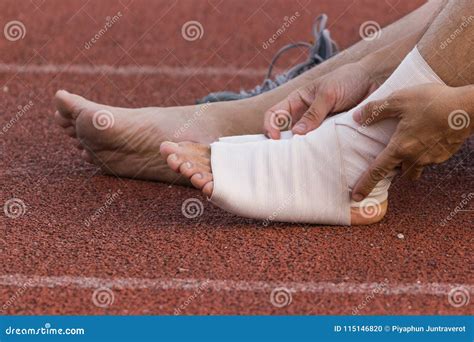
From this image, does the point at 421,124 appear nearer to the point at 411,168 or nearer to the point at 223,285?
the point at 411,168

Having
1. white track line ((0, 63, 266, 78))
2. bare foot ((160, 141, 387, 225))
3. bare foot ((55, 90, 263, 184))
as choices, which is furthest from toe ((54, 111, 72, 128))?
white track line ((0, 63, 266, 78))

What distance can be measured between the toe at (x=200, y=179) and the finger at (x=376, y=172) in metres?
0.37

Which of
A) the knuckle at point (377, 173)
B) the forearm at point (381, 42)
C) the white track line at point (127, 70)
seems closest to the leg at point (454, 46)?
the knuckle at point (377, 173)

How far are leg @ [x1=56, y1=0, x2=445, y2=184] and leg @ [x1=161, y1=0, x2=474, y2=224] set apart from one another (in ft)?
1.07

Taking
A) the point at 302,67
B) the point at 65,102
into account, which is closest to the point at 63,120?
the point at 65,102

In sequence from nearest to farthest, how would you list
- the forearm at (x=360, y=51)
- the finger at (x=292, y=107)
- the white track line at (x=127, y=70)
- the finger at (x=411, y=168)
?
the finger at (x=411, y=168), the finger at (x=292, y=107), the forearm at (x=360, y=51), the white track line at (x=127, y=70)

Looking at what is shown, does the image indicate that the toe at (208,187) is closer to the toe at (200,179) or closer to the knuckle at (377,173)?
the toe at (200,179)

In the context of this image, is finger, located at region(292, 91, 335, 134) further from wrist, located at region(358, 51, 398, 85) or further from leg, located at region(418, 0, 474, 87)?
leg, located at region(418, 0, 474, 87)

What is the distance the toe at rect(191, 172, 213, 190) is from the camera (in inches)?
97.9

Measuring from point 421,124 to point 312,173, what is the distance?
1.01 feet

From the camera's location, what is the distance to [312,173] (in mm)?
2504

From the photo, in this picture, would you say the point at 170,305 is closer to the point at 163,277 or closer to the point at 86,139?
the point at 163,277

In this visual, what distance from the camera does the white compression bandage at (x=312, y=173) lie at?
8.14 feet

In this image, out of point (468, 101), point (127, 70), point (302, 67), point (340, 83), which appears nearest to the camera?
point (468, 101)
